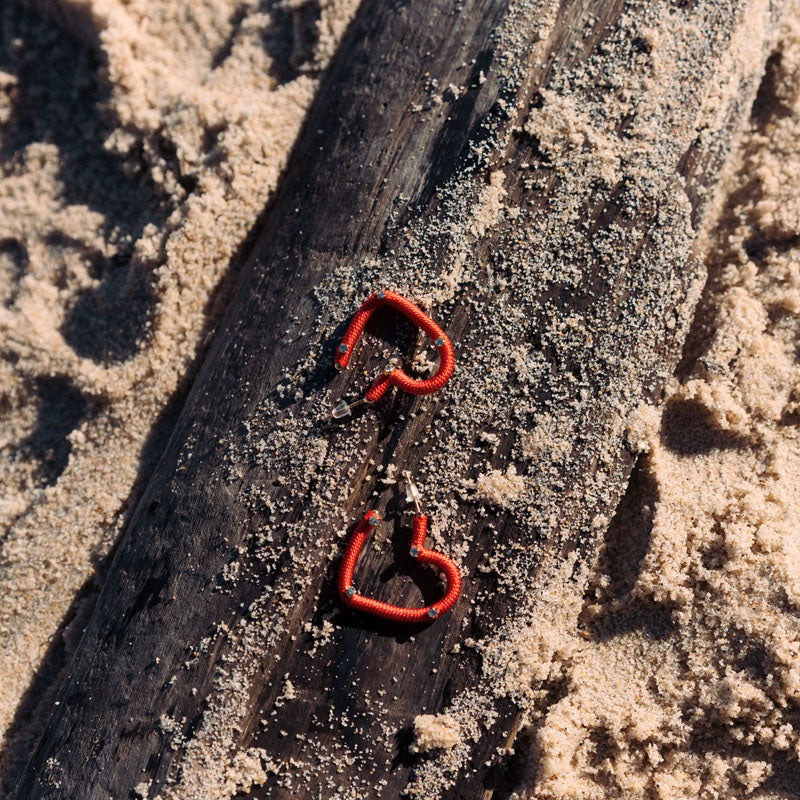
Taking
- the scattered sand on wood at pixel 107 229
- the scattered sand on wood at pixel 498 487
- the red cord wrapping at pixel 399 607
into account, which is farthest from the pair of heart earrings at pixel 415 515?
the scattered sand on wood at pixel 107 229

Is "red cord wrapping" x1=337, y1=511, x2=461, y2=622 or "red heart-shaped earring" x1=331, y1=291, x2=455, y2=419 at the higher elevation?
"red heart-shaped earring" x1=331, y1=291, x2=455, y2=419

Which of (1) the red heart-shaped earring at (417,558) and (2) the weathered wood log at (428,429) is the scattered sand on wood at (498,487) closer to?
(2) the weathered wood log at (428,429)

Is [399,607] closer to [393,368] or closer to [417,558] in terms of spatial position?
[417,558]

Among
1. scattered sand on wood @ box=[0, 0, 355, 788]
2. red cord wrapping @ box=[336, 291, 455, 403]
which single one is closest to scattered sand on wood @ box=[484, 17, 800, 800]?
red cord wrapping @ box=[336, 291, 455, 403]

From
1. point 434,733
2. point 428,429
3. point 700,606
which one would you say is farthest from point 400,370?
point 700,606

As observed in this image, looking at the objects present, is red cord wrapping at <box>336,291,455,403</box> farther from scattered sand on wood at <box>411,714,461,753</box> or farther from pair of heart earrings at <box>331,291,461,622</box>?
scattered sand on wood at <box>411,714,461,753</box>

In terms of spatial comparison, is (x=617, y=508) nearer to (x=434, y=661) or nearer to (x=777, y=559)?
(x=777, y=559)
